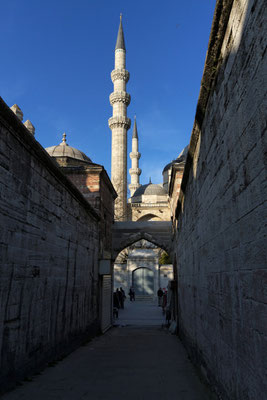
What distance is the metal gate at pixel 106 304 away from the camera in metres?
10.9

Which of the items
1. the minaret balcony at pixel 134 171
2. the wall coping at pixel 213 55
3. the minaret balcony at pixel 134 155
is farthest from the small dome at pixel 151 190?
the wall coping at pixel 213 55

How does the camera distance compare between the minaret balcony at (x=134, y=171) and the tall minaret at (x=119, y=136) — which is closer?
the tall minaret at (x=119, y=136)

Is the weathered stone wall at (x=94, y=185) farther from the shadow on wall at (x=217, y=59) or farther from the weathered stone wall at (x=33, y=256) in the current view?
the shadow on wall at (x=217, y=59)

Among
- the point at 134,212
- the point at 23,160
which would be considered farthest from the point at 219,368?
the point at 134,212

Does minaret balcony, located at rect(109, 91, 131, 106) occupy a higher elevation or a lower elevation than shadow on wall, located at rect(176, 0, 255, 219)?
higher

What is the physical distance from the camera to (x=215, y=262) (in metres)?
3.35

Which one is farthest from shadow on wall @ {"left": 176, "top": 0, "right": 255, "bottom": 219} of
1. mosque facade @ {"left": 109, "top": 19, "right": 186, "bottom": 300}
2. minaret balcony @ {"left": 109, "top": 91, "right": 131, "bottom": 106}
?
minaret balcony @ {"left": 109, "top": 91, "right": 131, "bottom": 106}

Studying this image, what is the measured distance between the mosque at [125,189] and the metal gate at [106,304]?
3.32 m

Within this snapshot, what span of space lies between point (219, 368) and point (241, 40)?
298cm

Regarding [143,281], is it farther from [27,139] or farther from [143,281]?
[27,139]

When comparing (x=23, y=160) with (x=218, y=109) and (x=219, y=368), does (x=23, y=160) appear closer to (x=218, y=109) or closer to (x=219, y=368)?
(x=218, y=109)

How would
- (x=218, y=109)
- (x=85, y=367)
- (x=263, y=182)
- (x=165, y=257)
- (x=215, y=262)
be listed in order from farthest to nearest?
(x=165, y=257) → (x=85, y=367) → (x=215, y=262) → (x=218, y=109) → (x=263, y=182)

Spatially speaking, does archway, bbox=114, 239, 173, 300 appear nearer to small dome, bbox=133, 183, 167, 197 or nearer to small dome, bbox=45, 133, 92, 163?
small dome, bbox=45, 133, 92, 163

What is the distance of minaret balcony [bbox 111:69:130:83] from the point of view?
36.2 metres
